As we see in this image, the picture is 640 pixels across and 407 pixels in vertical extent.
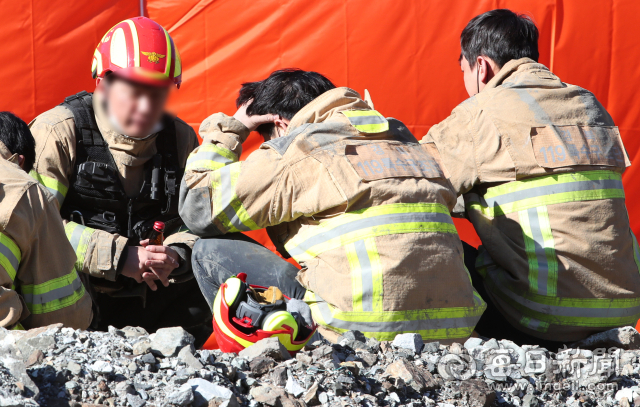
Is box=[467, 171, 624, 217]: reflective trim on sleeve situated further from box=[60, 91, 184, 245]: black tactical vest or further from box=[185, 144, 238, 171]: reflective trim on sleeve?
box=[60, 91, 184, 245]: black tactical vest

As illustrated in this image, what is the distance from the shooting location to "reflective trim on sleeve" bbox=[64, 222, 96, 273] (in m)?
3.03

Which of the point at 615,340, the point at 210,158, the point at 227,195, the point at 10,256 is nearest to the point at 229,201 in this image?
the point at 227,195

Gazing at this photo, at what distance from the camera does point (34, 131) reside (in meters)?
3.10

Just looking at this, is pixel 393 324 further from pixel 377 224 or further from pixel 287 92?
pixel 287 92

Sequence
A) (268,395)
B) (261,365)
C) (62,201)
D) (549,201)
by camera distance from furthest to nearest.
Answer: (62,201) < (549,201) < (261,365) < (268,395)

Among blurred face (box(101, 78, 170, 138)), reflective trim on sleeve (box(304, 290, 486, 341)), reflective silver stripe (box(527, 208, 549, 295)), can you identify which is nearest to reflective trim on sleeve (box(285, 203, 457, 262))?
reflective trim on sleeve (box(304, 290, 486, 341))

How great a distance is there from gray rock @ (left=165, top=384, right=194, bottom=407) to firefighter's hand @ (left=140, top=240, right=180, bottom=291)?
4.70 feet

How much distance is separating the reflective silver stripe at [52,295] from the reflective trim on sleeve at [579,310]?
6.16 feet

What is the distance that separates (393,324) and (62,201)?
1.73 m

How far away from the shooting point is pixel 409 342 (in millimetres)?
2293

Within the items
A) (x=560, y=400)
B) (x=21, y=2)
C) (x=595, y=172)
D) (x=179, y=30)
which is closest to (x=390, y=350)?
(x=560, y=400)

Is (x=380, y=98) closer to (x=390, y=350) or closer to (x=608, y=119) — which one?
(x=608, y=119)

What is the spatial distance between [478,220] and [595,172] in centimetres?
53

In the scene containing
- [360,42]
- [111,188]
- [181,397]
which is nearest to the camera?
[181,397]
